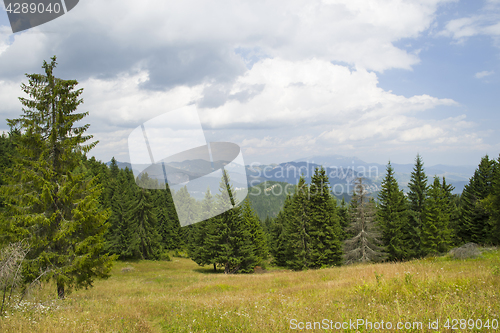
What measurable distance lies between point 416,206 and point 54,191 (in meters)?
40.4

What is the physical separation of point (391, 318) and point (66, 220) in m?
13.3

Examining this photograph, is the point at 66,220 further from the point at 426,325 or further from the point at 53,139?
the point at 426,325

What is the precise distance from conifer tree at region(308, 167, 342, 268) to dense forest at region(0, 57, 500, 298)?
0.41ft

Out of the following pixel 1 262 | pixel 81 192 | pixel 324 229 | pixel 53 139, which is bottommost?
pixel 324 229

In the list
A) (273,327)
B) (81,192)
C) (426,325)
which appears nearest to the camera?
(426,325)

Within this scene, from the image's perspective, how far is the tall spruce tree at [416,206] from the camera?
115 feet

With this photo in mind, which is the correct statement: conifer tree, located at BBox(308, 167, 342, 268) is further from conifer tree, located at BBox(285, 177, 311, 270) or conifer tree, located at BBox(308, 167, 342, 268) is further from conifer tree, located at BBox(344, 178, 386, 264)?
conifer tree, located at BBox(344, 178, 386, 264)

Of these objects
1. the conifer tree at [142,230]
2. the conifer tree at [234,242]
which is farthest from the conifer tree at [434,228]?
the conifer tree at [142,230]

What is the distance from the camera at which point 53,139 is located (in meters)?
12.1

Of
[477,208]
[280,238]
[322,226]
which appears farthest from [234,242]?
[477,208]

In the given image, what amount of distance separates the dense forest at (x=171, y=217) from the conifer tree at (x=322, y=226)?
0.41 feet

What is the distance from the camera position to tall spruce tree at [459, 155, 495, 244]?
122 feet

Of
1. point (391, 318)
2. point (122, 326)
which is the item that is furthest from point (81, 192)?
point (391, 318)

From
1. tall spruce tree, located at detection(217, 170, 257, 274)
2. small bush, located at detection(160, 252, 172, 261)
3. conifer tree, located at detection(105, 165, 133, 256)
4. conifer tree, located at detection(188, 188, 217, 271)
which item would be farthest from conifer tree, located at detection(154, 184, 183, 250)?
tall spruce tree, located at detection(217, 170, 257, 274)
